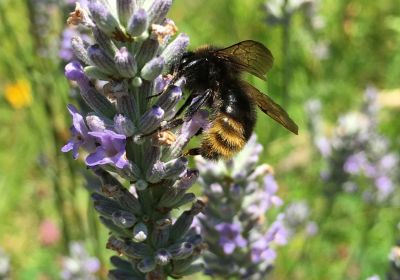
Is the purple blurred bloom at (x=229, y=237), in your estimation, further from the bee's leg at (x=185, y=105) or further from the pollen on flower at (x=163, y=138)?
the pollen on flower at (x=163, y=138)

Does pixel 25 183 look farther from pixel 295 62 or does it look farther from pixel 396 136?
pixel 396 136

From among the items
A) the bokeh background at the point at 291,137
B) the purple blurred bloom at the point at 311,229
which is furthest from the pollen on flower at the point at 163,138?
the purple blurred bloom at the point at 311,229

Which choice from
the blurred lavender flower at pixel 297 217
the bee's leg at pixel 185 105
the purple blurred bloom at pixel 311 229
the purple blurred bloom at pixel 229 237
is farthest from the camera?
the blurred lavender flower at pixel 297 217

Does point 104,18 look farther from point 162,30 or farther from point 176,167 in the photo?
point 176,167

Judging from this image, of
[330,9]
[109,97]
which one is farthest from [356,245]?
[109,97]

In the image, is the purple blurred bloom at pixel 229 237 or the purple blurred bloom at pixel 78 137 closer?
the purple blurred bloom at pixel 78 137

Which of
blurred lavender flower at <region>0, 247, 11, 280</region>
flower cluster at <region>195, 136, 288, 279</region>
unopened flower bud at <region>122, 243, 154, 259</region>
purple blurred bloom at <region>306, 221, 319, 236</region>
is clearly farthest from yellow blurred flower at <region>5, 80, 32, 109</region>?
unopened flower bud at <region>122, 243, 154, 259</region>

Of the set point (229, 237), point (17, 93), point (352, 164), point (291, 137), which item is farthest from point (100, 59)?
point (291, 137)
